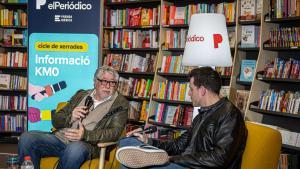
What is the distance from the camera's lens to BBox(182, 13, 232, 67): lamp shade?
3.75m

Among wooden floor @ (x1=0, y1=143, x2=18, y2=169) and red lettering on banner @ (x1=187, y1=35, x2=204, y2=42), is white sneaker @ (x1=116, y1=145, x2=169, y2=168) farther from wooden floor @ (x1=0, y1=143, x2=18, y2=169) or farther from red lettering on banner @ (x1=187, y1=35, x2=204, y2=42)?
wooden floor @ (x1=0, y1=143, x2=18, y2=169)

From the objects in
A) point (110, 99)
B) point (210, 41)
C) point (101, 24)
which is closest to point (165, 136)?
point (110, 99)

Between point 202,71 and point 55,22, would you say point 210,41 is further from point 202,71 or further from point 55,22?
point 55,22

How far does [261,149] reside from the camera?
2832 millimetres

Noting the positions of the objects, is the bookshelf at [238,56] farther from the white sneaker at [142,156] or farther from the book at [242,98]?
the white sneaker at [142,156]

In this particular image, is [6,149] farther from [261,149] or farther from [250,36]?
[261,149]

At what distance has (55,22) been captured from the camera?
5.98 meters

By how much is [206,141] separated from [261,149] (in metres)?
0.34

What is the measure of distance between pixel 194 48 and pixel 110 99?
33.6 inches

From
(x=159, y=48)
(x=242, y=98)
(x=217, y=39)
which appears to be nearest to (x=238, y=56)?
(x=242, y=98)

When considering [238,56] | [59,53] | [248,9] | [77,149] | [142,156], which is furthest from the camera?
[59,53]

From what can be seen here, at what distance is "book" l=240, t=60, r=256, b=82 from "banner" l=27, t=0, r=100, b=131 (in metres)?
1.90

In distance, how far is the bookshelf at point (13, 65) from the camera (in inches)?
273

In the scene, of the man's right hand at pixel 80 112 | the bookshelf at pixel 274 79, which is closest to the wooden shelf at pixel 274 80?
the bookshelf at pixel 274 79
